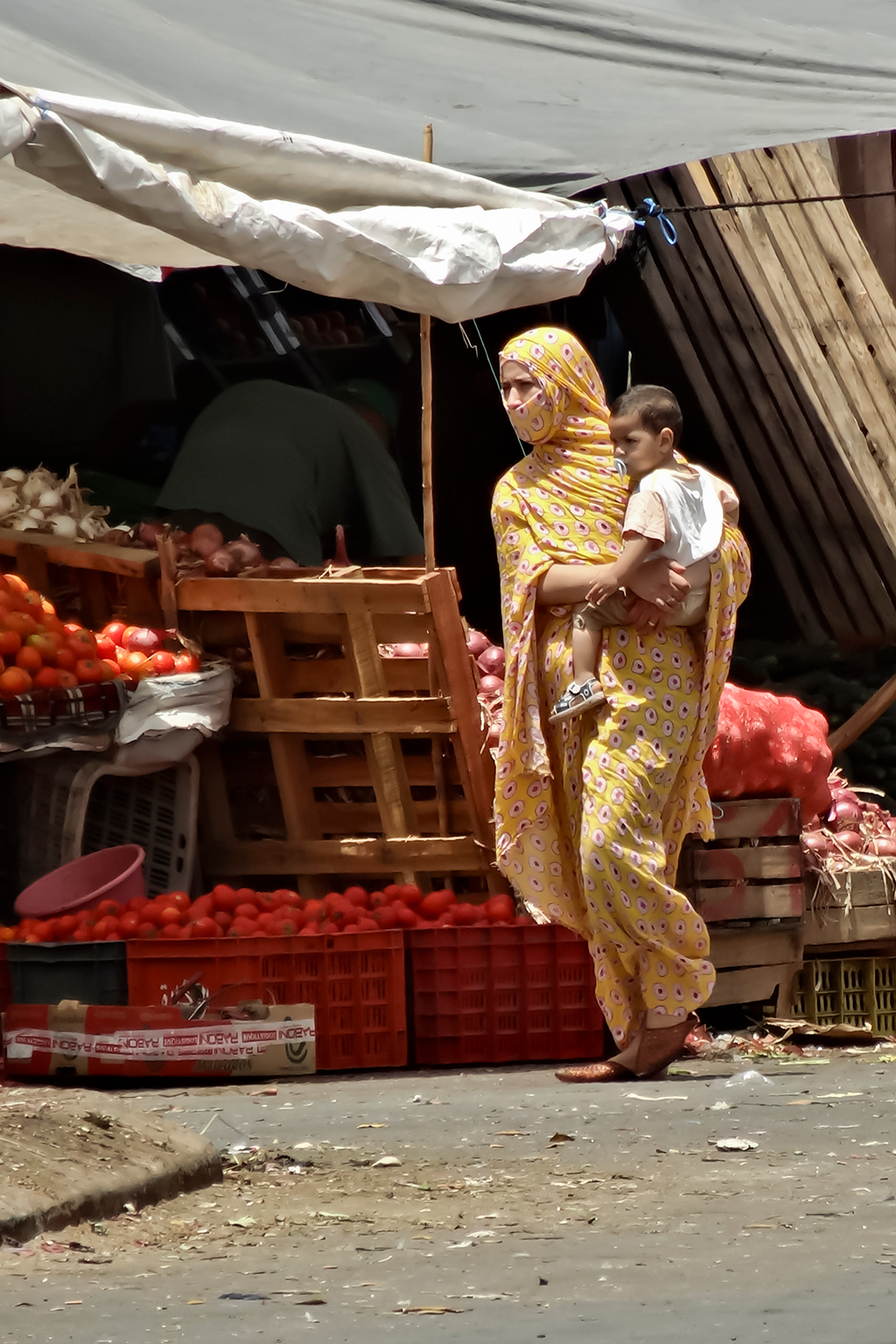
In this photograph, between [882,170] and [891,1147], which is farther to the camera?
[882,170]

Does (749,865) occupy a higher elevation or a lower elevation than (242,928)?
higher

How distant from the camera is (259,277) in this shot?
29.9 ft

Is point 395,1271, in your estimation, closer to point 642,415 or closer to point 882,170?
point 642,415

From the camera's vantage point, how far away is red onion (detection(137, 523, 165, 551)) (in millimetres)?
7504

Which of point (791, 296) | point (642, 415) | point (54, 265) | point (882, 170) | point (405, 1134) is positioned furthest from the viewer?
point (882, 170)

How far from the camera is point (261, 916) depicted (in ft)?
21.0

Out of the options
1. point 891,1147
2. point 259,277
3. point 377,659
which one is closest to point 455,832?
point 377,659

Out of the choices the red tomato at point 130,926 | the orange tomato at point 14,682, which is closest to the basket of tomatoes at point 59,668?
the orange tomato at point 14,682

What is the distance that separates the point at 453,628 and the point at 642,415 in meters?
1.22

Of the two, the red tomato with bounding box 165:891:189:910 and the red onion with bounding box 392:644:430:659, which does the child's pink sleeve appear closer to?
the red onion with bounding box 392:644:430:659

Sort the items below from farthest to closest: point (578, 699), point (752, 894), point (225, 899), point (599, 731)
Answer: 1. point (752, 894)
2. point (225, 899)
3. point (599, 731)
4. point (578, 699)

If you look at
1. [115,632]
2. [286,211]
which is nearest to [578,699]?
[286,211]

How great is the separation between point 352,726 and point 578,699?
1.35m

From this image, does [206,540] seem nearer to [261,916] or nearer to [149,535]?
[149,535]
